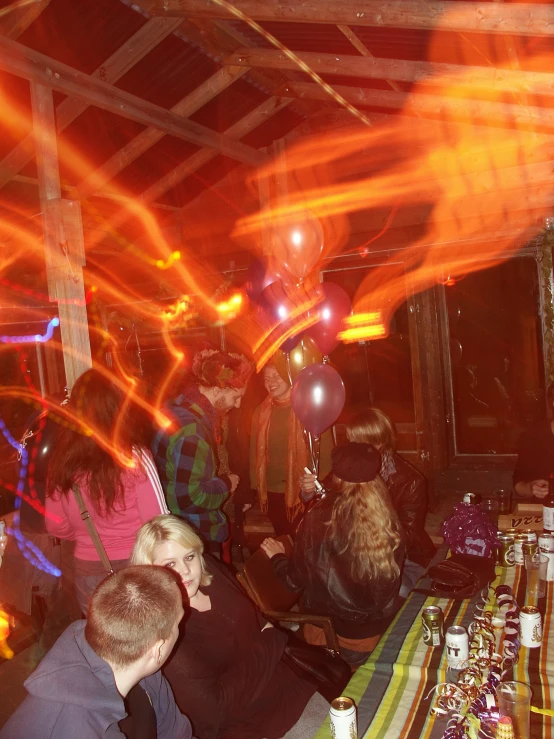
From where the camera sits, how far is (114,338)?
7043 mm

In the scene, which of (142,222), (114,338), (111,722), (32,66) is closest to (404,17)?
(32,66)

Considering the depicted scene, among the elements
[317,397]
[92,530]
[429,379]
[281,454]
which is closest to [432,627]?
[92,530]

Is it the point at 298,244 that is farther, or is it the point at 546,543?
the point at 298,244

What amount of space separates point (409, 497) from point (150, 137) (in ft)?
12.4

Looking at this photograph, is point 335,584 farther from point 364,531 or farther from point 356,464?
point 356,464

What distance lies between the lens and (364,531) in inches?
104

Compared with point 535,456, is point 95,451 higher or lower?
higher

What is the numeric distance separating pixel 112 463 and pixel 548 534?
202cm

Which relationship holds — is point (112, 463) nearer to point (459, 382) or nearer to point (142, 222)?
point (459, 382)

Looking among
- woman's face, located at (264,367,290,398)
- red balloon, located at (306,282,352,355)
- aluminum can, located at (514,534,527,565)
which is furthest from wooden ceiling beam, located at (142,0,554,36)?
woman's face, located at (264,367,290,398)

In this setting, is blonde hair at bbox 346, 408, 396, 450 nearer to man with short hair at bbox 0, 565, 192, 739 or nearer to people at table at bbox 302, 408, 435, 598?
people at table at bbox 302, 408, 435, 598

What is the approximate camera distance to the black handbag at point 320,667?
255 centimetres

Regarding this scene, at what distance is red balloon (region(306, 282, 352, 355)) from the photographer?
4.22 meters

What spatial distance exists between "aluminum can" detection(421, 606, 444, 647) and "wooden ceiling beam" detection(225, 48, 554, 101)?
2575 mm
